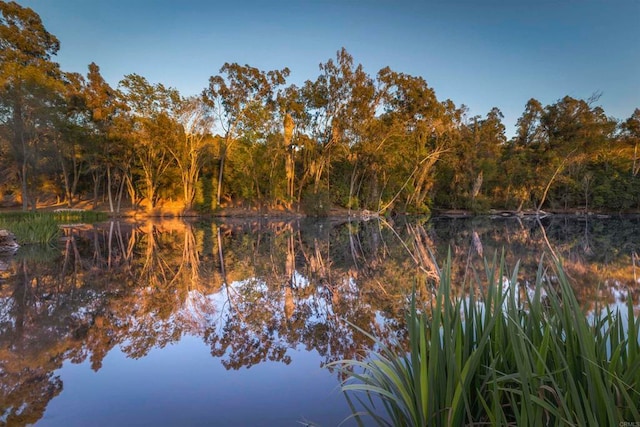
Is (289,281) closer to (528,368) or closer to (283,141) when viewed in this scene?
(528,368)

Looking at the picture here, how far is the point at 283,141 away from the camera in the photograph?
36094 mm

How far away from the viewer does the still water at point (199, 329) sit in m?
3.18

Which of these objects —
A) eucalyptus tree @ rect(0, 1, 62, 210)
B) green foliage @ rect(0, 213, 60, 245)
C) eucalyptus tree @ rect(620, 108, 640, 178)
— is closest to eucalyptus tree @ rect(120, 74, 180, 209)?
eucalyptus tree @ rect(0, 1, 62, 210)

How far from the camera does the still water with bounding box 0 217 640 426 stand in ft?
10.4

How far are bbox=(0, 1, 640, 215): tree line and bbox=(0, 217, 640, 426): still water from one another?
916 inches

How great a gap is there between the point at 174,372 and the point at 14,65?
30516mm

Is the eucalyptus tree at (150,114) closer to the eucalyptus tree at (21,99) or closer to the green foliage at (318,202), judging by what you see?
the eucalyptus tree at (21,99)

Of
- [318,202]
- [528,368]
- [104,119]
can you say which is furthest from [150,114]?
[528,368]

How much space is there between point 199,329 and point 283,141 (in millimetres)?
32202

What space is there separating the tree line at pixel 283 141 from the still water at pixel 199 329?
76.3ft

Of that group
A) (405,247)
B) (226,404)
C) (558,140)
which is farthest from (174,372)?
(558,140)

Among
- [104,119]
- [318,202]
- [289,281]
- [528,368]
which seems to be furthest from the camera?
[318,202]

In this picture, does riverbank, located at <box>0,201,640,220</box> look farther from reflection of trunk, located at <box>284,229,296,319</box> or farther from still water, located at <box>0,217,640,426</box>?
still water, located at <box>0,217,640,426</box>

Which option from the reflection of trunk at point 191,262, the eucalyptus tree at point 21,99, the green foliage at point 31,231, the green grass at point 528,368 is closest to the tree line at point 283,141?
the eucalyptus tree at point 21,99
